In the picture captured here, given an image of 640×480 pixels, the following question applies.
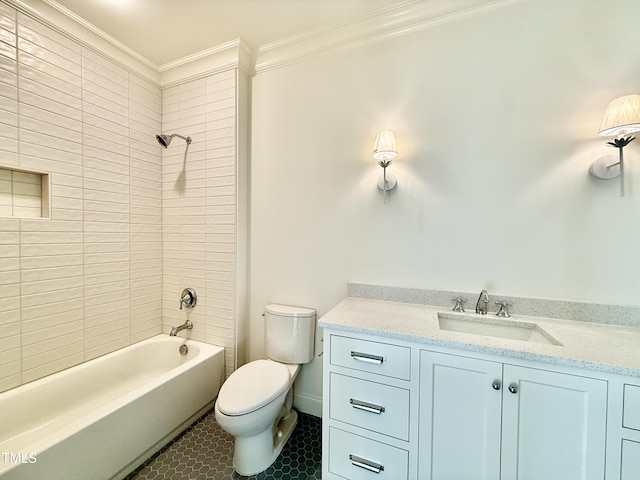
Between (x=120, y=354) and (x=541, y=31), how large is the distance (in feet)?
10.9

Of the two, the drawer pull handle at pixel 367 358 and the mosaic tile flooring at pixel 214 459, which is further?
the mosaic tile flooring at pixel 214 459

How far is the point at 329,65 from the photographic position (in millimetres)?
1790

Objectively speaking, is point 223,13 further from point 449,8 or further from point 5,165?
point 5,165

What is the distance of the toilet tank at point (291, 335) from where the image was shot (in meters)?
1.76

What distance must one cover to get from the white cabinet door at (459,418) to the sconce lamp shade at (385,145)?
3.52 ft

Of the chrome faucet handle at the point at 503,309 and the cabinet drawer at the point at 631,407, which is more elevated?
the chrome faucet handle at the point at 503,309

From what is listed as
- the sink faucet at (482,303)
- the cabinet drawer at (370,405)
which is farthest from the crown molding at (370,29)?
the cabinet drawer at (370,405)

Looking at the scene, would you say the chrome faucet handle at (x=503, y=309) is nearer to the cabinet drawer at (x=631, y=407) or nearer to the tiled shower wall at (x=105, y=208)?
the cabinet drawer at (x=631, y=407)

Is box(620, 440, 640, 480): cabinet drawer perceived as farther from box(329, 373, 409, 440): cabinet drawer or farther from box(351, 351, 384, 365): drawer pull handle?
box(351, 351, 384, 365): drawer pull handle

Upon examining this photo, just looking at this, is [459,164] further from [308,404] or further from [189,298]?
[189,298]

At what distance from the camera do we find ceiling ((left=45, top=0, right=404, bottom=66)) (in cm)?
158

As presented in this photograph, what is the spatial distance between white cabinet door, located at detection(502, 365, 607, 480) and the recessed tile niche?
263 centimetres

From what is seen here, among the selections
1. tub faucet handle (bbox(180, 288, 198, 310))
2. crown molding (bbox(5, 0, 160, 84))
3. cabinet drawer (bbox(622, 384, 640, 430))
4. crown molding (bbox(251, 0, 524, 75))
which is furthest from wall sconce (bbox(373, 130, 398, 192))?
crown molding (bbox(5, 0, 160, 84))

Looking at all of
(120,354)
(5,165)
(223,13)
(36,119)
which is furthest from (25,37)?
(120,354)
